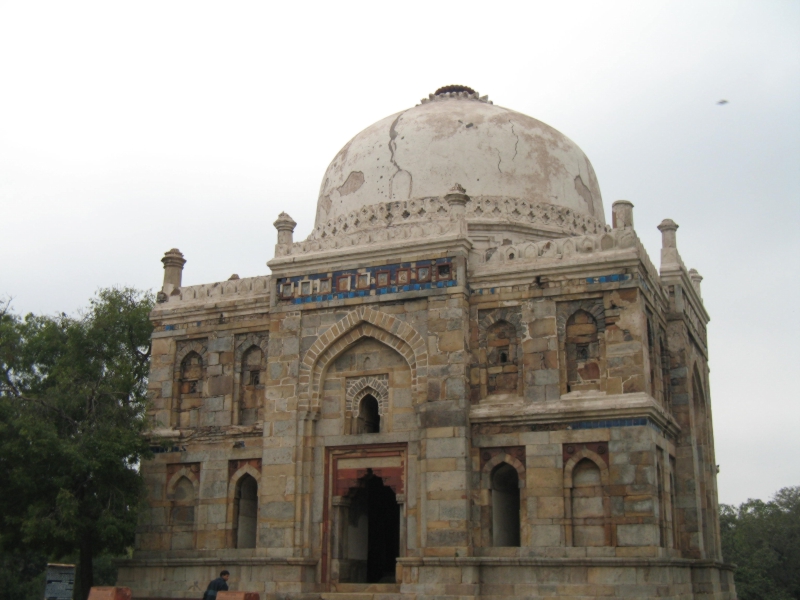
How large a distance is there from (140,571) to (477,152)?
9665 millimetres

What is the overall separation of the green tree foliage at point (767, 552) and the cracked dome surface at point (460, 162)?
53.3 feet

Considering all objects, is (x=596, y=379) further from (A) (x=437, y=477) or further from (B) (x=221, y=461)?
(B) (x=221, y=461)

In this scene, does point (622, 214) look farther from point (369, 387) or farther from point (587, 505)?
point (369, 387)

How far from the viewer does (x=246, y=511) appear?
16.9 m

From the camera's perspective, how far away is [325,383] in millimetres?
16391

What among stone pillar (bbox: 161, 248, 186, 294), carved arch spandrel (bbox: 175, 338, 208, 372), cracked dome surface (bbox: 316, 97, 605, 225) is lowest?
carved arch spandrel (bbox: 175, 338, 208, 372)

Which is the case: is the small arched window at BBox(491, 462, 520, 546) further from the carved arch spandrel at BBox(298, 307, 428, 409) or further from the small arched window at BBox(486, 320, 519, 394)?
the carved arch spandrel at BBox(298, 307, 428, 409)

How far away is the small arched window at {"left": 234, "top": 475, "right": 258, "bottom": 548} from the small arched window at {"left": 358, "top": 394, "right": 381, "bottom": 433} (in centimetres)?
227

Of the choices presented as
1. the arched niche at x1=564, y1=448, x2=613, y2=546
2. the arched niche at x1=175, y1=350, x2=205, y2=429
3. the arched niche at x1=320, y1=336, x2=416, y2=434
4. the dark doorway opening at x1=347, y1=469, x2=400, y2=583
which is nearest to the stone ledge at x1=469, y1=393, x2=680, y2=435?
the arched niche at x1=564, y1=448, x2=613, y2=546

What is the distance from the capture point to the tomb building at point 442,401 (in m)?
14.4

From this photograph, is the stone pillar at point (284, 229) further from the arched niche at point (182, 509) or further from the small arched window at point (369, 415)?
the arched niche at point (182, 509)

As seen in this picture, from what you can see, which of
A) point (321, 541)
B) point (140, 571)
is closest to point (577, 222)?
point (321, 541)

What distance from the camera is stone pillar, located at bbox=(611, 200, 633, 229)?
15742mm

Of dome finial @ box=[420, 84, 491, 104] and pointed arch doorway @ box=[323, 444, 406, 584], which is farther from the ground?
dome finial @ box=[420, 84, 491, 104]
